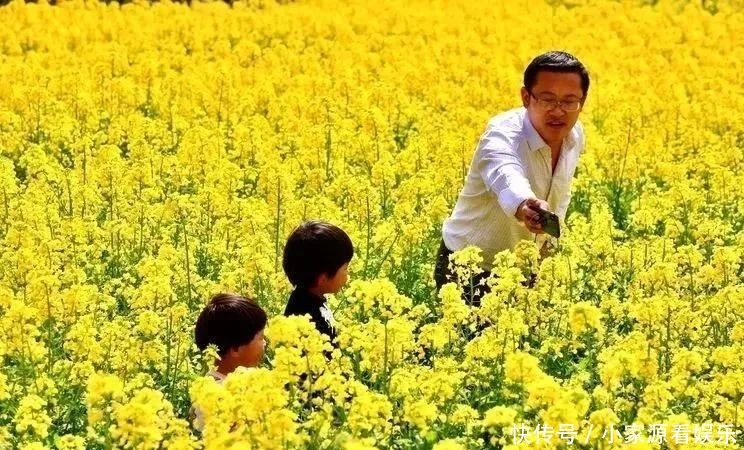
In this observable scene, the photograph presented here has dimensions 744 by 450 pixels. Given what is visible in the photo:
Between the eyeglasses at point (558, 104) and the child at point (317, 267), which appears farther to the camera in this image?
the eyeglasses at point (558, 104)

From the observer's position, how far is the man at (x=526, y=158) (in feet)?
21.8

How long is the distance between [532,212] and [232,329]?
131cm

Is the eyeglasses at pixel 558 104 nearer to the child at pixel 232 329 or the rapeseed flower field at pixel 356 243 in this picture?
the rapeseed flower field at pixel 356 243

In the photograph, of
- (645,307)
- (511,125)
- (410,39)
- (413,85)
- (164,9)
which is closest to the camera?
(645,307)

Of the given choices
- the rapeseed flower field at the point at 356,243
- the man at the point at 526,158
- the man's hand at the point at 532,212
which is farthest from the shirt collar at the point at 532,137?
the man's hand at the point at 532,212

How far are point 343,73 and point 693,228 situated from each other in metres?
5.61

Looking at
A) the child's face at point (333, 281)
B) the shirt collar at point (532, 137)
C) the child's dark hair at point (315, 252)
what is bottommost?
the child's face at point (333, 281)

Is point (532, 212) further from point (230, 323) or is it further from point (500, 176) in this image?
point (230, 323)

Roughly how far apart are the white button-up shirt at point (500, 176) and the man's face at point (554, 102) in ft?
0.21

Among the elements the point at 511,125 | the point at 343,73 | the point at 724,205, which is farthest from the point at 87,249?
the point at 343,73

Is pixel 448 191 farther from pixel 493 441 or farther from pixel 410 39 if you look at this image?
pixel 410 39

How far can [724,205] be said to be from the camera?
922 centimetres

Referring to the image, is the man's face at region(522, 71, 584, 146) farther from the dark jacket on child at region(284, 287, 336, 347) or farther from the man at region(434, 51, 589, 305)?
the dark jacket on child at region(284, 287, 336, 347)

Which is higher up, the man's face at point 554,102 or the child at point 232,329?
the man's face at point 554,102
